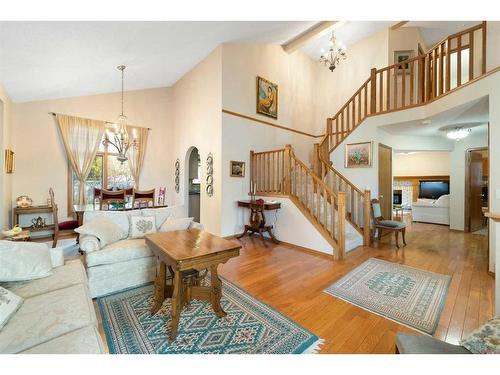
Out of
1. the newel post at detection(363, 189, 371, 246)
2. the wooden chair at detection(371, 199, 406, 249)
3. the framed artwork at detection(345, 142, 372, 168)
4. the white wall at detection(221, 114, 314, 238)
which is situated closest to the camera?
the wooden chair at detection(371, 199, 406, 249)

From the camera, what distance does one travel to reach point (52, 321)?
50.4 inches

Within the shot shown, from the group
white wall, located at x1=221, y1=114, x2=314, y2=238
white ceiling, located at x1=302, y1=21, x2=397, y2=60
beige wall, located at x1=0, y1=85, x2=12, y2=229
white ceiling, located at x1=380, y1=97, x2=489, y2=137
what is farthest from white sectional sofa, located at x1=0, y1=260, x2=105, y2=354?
white ceiling, located at x1=302, y1=21, x2=397, y2=60

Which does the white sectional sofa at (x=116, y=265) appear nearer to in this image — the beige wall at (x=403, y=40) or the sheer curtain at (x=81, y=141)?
the sheer curtain at (x=81, y=141)

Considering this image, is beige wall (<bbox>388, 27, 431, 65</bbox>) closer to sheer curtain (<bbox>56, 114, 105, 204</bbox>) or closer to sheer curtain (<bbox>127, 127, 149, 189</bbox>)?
sheer curtain (<bbox>127, 127, 149, 189</bbox>)

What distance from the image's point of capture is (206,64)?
5.36 metres

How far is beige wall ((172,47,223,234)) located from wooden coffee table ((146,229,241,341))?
272cm

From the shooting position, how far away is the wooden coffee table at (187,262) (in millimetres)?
1803

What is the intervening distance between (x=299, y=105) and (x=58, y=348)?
716 cm

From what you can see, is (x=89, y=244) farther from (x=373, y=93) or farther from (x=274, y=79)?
(x=373, y=93)

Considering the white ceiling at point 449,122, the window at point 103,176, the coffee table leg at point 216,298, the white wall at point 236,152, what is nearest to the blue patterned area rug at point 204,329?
the coffee table leg at point 216,298

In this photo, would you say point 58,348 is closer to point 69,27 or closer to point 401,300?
point 401,300

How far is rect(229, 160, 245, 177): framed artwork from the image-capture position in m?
5.07

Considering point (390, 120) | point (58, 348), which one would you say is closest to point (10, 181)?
point (58, 348)

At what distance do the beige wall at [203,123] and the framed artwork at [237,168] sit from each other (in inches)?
11.4
